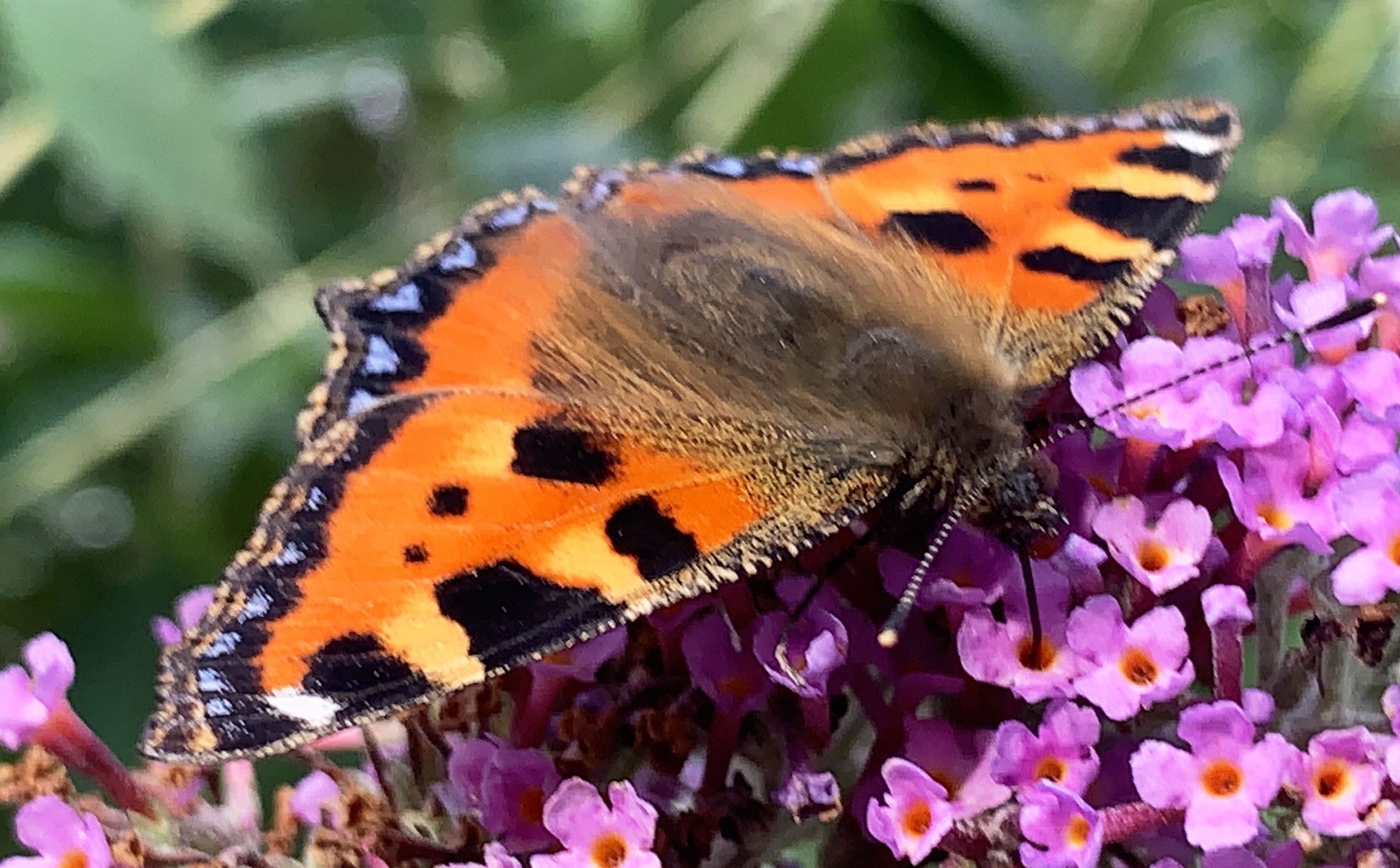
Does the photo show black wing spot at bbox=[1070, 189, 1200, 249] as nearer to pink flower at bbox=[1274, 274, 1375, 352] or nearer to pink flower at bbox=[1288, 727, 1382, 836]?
pink flower at bbox=[1274, 274, 1375, 352]

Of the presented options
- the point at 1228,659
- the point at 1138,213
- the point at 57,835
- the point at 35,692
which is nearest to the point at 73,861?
the point at 57,835

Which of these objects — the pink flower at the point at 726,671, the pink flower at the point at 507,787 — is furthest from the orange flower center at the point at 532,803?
the pink flower at the point at 726,671

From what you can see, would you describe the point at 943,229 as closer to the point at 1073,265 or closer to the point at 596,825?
the point at 1073,265

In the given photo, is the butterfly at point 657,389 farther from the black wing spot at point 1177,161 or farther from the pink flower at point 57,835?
the pink flower at point 57,835

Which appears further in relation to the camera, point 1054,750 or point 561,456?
point 561,456

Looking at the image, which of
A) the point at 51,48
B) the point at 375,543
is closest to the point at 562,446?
the point at 375,543

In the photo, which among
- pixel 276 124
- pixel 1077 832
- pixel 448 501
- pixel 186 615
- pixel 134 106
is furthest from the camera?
pixel 276 124
